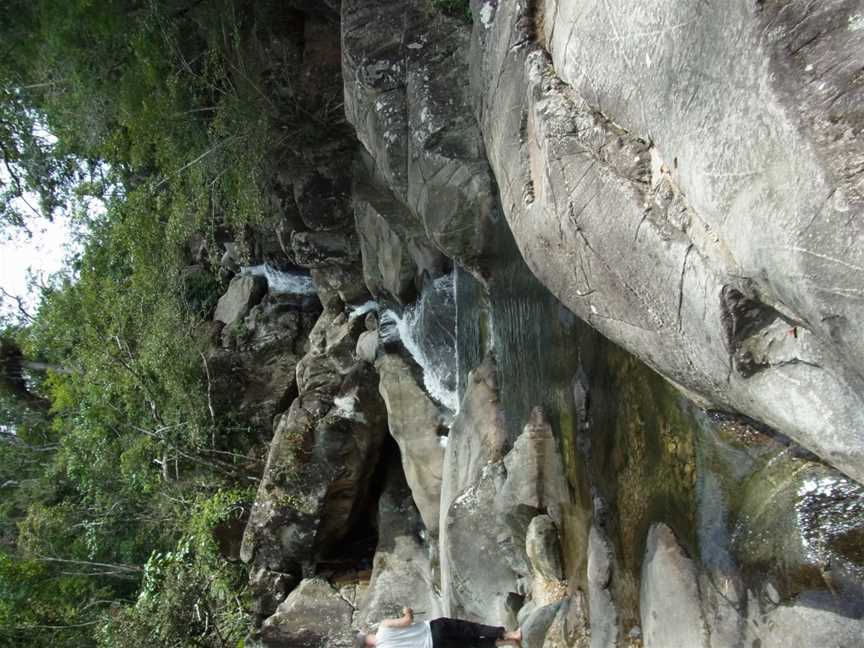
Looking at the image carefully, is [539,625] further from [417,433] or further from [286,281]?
[286,281]

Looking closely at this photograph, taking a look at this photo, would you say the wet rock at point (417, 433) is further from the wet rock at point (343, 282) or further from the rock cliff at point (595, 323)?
the wet rock at point (343, 282)

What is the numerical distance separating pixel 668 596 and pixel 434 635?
8.74 feet

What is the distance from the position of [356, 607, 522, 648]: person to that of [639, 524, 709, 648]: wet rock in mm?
2004

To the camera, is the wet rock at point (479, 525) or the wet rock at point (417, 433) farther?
the wet rock at point (417, 433)

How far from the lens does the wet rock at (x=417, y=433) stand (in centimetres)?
903

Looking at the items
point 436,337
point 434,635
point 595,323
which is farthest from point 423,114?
point 434,635

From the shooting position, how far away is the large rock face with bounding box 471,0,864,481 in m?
2.33

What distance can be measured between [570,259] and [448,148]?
2.52 m

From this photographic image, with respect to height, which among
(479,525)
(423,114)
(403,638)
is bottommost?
(403,638)

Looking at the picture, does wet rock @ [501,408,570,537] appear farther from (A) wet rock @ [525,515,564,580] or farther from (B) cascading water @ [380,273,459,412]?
(B) cascading water @ [380,273,459,412]

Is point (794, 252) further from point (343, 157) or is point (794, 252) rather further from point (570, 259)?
point (343, 157)

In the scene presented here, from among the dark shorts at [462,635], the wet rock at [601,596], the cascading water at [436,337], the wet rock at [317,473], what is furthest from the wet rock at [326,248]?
the wet rock at [601,596]

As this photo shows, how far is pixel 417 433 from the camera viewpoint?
30.3 ft

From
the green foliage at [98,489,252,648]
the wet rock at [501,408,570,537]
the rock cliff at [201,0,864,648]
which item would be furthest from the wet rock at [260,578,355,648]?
the wet rock at [501,408,570,537]
